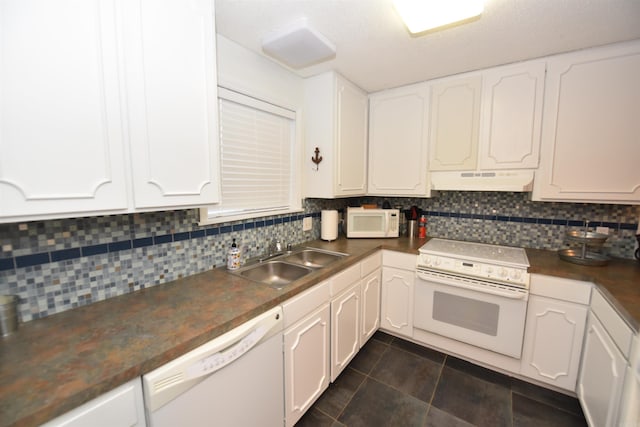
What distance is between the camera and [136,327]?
981mm

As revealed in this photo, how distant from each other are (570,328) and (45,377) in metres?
2.42

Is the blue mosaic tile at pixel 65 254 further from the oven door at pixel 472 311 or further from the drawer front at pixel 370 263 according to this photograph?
the oven door at pixel 472 311

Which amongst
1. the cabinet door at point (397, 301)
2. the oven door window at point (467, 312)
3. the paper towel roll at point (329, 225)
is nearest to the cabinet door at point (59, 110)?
the paper towel roll at point (329, 225)

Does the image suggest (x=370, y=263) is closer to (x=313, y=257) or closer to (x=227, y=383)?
(x=313, y=257)

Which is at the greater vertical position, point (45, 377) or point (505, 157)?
point (505, 157)

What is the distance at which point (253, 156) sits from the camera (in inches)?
73.2

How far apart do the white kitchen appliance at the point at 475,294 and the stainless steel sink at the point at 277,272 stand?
938 mm

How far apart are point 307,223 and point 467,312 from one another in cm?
138

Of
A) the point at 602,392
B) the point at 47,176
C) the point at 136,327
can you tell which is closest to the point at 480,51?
the point at 602,392

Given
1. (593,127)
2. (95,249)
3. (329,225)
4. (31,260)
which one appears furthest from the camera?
(329,225)

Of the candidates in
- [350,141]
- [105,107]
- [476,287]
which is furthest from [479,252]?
[105,107]

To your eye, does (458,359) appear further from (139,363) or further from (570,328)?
(139,363)

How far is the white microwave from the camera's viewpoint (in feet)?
7.95

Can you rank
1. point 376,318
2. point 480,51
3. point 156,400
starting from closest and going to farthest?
point 156,400 < point 480,51 < point 376,318
